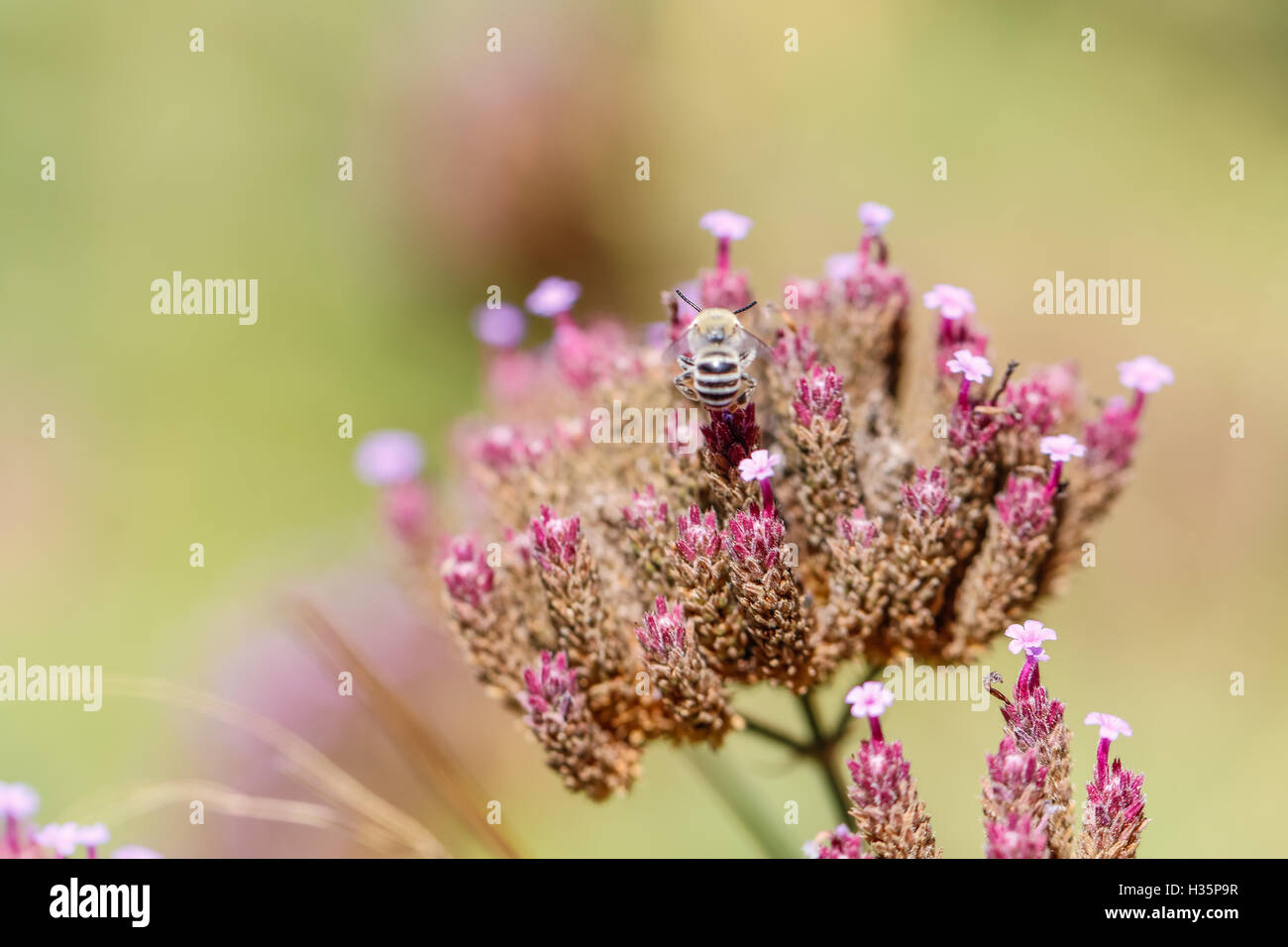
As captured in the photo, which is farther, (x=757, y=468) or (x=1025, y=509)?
(x=1025, y=509)

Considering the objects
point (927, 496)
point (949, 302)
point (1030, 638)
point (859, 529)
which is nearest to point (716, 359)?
point (859, 529)

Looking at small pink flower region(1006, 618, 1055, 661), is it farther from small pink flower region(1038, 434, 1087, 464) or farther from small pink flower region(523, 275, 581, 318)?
small pink flower region(523, 275, 581, 318)

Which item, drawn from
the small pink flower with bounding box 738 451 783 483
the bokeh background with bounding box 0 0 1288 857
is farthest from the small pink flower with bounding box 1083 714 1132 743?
the bokeh background with bounding box 0 0 1288 857

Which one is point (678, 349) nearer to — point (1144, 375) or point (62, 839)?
point (1144, 375)

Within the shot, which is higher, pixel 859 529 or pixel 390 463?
pixel 390 463

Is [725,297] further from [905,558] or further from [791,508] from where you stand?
[905,558]

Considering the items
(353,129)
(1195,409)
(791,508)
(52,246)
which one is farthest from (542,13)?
(791,508)

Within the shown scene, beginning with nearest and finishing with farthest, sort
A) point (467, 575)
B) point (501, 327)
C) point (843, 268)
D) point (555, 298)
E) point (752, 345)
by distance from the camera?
point (752, 345), point (467, 575), point (843, 268), point (555, 298), point (501, 327)
